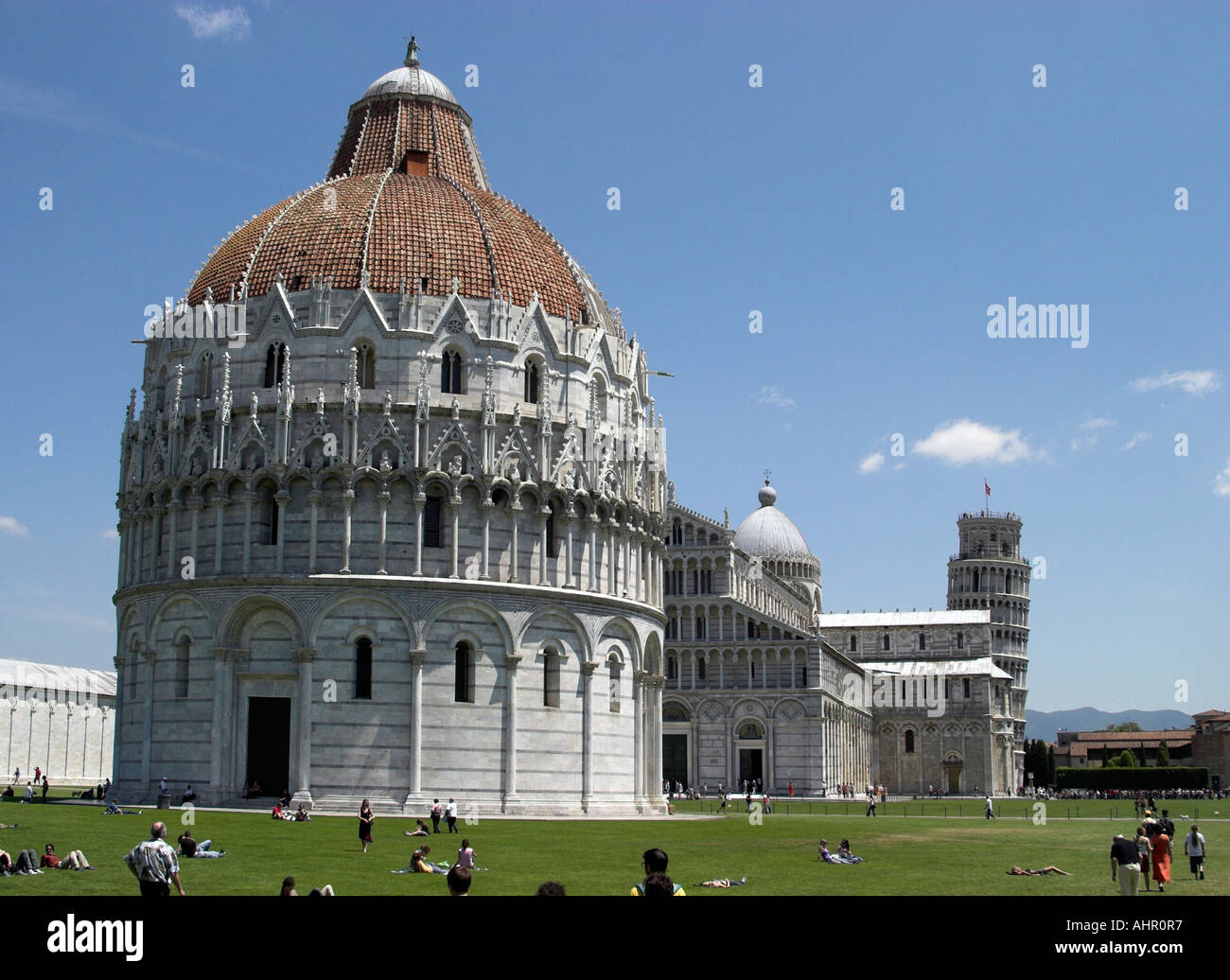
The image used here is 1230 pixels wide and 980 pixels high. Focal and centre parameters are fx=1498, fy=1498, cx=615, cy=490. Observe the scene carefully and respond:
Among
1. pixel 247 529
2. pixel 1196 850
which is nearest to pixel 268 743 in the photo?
pixel 247 529

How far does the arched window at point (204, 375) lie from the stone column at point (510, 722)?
17.0 meters

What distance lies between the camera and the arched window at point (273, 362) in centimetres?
6038

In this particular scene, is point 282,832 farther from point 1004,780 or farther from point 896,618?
point 896,618

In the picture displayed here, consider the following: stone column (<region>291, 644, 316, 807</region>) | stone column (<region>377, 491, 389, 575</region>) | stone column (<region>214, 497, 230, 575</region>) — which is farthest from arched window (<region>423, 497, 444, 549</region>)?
stone column (<region>214, 497, 230, 575</region>)

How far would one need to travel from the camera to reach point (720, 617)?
113m

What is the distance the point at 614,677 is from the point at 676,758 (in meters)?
51.2

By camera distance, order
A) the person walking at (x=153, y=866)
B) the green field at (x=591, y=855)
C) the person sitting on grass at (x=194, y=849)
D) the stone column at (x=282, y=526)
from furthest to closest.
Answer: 1. the stone column at (x=282, y=526)
2. the person sitting on grass at (x=194, y=849)
3. the green field at (x=591, y=855)
4. the person walking at (x=153, y=866)

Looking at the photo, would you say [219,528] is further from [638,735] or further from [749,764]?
[749,764]

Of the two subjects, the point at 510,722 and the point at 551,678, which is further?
the point at 551,678

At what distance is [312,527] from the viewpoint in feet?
188

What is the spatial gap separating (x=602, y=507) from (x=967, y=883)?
32929 mm

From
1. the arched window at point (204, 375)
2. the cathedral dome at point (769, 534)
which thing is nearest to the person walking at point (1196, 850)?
the arched window at point (204, 375)

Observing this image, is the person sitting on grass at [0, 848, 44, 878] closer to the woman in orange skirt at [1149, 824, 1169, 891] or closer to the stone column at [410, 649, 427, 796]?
the woman in orange skirt at [1149, 824, 1169, 891]

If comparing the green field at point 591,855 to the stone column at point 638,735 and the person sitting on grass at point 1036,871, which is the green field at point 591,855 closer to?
the person sitting on grass at point 1036,871
